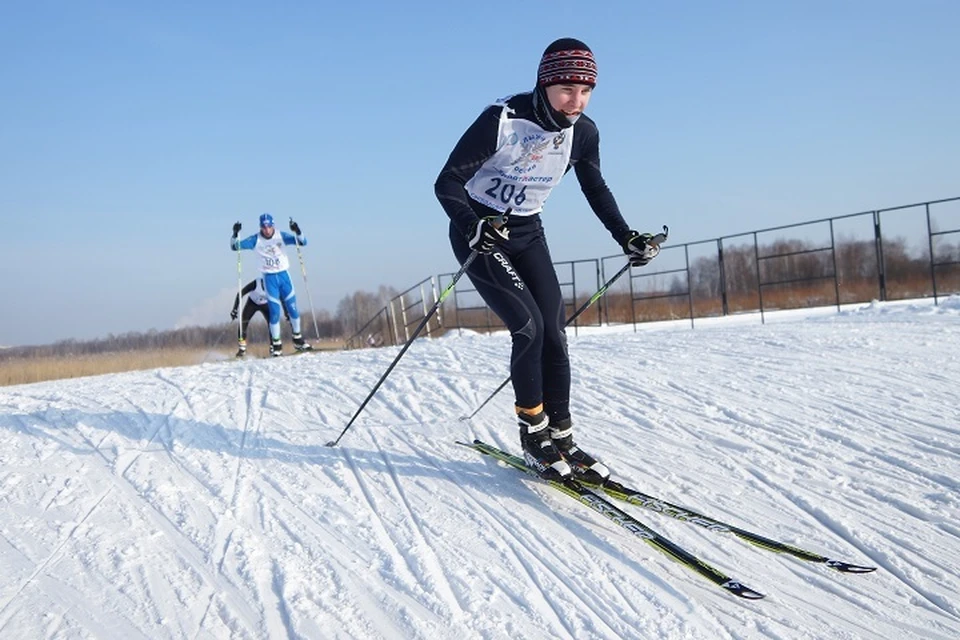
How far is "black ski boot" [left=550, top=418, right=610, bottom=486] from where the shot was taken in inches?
144

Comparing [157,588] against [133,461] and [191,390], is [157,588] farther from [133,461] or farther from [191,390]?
[191,390]

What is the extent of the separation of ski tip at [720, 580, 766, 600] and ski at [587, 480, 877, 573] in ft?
1.35

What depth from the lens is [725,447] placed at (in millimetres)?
4395

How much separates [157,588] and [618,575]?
5.62 ft

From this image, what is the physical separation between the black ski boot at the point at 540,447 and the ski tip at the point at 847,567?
3.99 feet

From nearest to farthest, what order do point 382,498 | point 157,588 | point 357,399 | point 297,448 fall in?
1. point 157,588
2. point 382,498
3. point 297,448
4. point 357,399

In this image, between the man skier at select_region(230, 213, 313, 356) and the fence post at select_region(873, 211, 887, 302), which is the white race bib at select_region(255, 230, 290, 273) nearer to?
the man skier at select_region(230, 213, 313, 356)

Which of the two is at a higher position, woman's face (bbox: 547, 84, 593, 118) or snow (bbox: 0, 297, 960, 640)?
woman's face (bbox: 547, 84, 593, 118)

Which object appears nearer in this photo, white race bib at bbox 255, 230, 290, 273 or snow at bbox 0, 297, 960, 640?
snow at bbox 0, 297, 960, 640

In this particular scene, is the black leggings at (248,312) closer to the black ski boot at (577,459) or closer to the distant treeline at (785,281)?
the distant treeline at (785,281)

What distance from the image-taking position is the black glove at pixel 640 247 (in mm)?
4141

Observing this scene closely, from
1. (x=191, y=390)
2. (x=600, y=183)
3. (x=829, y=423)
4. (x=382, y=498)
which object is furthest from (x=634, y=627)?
(x=191, y=390)

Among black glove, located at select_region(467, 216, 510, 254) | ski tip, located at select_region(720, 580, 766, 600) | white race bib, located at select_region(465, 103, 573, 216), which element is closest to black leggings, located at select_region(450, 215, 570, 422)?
white race bib, located at select_region(465, 103, 573, 216)

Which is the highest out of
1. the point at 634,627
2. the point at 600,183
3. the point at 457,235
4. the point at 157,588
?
the point at 600,183
